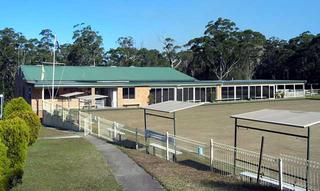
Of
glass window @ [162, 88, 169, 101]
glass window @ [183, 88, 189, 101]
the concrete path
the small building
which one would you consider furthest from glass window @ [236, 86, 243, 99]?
the concrete path

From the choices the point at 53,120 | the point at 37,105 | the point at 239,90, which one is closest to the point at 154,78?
the point at 239,90

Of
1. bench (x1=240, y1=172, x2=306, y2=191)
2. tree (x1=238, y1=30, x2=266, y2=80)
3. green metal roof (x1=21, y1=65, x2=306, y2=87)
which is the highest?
tree (x1=238, y1=30, x2=266, y2=80)

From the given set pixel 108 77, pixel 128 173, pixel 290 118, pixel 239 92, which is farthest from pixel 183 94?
pixel 290 118

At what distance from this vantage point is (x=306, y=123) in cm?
964

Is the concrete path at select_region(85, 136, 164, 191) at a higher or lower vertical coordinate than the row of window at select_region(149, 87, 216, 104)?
lower

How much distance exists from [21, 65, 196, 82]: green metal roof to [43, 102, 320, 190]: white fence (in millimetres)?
19279

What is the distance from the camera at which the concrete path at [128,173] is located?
9727 millimetres

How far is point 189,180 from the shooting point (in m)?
10.1

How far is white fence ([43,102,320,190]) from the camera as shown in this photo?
9.76 m

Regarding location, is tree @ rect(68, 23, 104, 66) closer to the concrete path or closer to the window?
the window

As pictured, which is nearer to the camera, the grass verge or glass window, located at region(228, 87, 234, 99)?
the grass verge

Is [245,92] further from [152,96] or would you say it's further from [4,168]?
[4,168]

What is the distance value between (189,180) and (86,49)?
7713 centimetres

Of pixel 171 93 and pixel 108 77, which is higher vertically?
pixel 108 77
